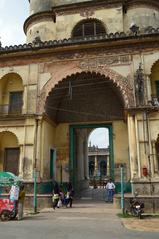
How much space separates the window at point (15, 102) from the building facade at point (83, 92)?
0.06m

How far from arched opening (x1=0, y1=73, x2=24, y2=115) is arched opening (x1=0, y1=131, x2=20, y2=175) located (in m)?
1.44

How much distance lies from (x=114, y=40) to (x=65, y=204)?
890 centimetres

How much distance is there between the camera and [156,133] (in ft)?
42.7

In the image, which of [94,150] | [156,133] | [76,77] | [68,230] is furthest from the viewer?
[94,150]

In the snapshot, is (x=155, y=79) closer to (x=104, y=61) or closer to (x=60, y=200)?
(x=104, y=61)

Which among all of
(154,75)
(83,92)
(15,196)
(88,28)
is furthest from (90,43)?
(15,196)

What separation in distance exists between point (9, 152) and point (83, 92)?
583 centimetres

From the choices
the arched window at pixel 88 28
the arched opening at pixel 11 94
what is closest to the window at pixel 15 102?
the arched opening at pixel 11 94

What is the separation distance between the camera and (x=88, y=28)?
713 inches

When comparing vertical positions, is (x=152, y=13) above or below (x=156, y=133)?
above

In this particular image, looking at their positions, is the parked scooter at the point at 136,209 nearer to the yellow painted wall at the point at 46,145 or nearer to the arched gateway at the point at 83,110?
the arched gateway at the point at 83,110

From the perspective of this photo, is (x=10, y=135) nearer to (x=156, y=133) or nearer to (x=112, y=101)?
(x=112, y=101)

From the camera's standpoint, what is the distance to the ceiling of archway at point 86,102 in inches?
635

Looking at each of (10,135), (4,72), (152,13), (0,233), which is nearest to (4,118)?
(10,135)
